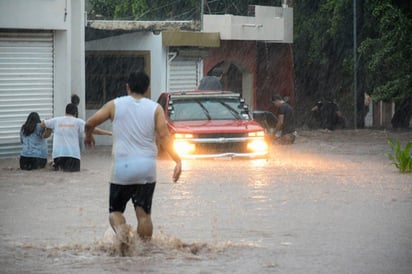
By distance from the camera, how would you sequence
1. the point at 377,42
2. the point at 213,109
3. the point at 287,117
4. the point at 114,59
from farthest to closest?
the point at 377,42 < the point at 114,59 < the point at 287,117 < the point at 213,109

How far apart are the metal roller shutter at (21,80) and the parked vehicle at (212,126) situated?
12.8 feet

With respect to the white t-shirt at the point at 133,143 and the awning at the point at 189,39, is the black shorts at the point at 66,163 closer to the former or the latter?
the white t-shirt at the point at 133,143

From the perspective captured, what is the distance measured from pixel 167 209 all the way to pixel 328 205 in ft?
7.29

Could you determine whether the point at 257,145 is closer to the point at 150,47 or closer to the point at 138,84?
the point at 150,47

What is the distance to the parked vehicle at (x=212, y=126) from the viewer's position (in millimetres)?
22562

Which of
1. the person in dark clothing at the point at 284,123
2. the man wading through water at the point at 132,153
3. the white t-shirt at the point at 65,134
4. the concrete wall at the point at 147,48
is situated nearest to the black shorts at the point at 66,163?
the white t-shirt at the point at 65,134

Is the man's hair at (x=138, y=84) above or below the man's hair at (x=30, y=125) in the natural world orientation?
above

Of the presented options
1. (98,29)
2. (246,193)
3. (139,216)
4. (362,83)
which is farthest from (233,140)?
(362,83)

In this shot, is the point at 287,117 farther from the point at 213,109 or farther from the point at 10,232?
the point at 10,232

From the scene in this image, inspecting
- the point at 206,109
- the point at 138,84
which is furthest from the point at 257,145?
the point at 138,84

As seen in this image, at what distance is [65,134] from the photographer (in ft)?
67.9

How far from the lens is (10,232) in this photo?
42.7 ft

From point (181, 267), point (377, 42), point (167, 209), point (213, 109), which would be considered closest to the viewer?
point (181, 267)

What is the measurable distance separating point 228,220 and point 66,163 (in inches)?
304
